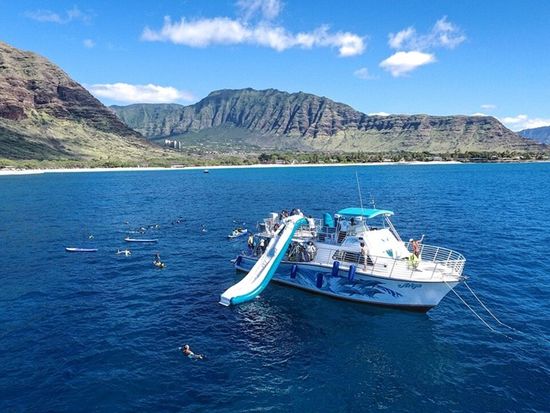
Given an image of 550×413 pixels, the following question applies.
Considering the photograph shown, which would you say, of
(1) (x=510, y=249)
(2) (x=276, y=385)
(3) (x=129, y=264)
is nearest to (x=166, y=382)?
(2) (x=276, y=385)

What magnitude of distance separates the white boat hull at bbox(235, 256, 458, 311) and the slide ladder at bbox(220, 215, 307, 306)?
1.56 meters

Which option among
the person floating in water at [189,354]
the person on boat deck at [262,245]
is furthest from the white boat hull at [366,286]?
the person floating in water at [189,354]

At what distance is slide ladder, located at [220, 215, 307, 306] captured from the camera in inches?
1331

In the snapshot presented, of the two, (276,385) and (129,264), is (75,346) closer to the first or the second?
(276,385)

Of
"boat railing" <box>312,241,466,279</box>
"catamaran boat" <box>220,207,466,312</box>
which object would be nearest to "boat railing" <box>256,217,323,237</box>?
"catamaran boat" <box>220,207,466,312</box>

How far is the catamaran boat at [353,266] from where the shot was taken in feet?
107

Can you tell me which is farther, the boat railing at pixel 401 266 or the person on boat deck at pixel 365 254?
the person on boat deck at pixel 365 254

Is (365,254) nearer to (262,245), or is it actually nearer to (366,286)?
(366,286)

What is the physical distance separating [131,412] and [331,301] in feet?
62.5

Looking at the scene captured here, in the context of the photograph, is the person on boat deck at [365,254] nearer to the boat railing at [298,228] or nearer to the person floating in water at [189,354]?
the boat railing at [298,228]

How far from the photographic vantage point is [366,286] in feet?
111

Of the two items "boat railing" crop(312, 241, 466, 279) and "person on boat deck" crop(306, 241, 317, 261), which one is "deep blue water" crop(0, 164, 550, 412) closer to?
"boat railing" crop(312, 241, 466, 279)

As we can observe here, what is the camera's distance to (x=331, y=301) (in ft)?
117

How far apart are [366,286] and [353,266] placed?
6.13 feet
